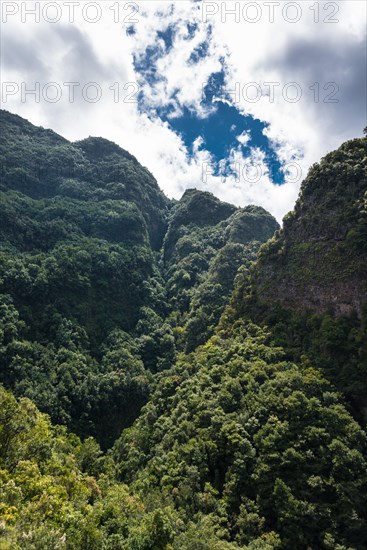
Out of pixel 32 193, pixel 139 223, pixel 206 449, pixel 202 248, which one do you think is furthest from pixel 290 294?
pixel 32 193

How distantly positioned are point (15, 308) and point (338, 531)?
211ft

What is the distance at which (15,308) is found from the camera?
75.4 meters

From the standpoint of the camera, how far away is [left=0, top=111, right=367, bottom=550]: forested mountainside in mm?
35312

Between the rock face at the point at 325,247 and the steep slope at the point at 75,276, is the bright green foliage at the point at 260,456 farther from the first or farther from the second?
the steep slope at the point at 75,276

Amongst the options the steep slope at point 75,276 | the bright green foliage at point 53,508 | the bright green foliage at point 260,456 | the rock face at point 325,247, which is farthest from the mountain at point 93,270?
the bright green foliage at point 53,508

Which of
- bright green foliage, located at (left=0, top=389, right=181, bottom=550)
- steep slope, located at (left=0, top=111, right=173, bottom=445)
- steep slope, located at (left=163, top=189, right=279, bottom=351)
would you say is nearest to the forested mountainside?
bright green foliage, located at (left=0, top=389, right=181, bottom=550)

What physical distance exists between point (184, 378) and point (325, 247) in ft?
105

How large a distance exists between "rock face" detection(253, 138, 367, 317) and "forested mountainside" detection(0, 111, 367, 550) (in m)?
0.30

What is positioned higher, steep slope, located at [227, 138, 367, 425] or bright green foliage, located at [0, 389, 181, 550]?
steep slope, located at [227, 138, 367, 425]

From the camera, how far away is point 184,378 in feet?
215

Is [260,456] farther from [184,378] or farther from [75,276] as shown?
[75,276]

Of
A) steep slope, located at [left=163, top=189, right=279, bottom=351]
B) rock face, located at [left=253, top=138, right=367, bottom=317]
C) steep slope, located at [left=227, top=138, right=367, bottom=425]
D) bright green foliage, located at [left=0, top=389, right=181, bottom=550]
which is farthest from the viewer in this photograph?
steep slope, located at [left=163, top=189, right=279, bottom=351]

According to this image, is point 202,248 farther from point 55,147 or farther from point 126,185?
point 55,147

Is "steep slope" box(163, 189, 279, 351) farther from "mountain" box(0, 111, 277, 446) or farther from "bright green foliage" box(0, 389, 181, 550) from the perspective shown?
"bright green foliage" box(0, 389, 181, 550)
